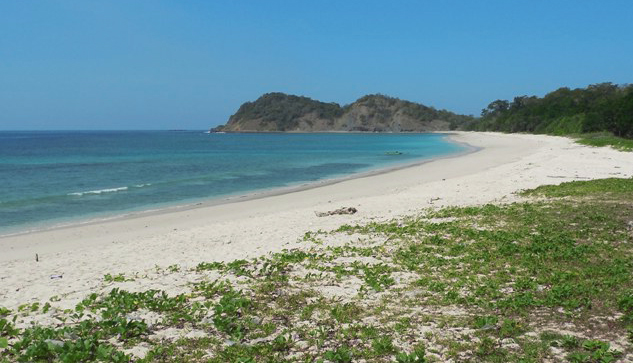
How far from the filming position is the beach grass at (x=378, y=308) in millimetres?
Answer: 6742

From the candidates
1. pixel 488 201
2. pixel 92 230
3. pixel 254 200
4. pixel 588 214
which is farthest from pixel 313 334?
pixel 254 200

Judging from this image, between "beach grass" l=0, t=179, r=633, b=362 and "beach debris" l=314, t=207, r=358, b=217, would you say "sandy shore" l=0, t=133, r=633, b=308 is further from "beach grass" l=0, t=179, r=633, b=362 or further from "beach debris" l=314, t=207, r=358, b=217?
"beach grass" l=0, t=179, r=633, b=362

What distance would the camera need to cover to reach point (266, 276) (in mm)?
10602

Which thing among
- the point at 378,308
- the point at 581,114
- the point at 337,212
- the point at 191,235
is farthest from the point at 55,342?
the point at 581,114

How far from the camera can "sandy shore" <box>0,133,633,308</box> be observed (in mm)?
11828

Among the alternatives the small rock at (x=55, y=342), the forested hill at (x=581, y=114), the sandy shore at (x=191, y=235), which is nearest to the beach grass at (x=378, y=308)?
the small rock at (x=55, y=342)

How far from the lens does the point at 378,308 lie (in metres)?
8.47

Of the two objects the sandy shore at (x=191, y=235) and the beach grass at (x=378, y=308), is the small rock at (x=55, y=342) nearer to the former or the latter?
the beach grass at (x=378, y=308)

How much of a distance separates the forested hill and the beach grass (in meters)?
75.9

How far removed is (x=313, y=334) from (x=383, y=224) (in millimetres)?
9331

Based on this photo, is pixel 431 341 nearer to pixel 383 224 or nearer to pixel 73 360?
pixel 73 360

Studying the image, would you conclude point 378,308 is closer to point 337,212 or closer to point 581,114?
point 337,212

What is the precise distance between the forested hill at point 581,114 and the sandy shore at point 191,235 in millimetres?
54106

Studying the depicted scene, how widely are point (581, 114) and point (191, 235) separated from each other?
11503 centimetres
